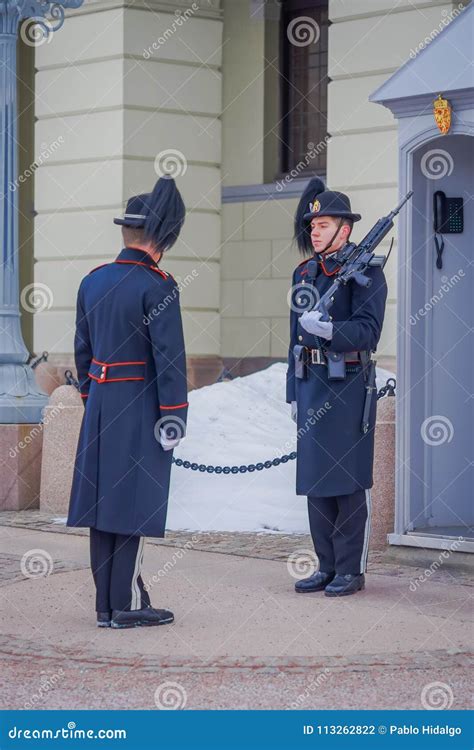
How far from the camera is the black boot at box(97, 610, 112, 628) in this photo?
21.7ft

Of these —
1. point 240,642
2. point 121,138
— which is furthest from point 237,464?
point 121,138

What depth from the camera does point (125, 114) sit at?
1426 centimetres

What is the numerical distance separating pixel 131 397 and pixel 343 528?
1411 millimetres

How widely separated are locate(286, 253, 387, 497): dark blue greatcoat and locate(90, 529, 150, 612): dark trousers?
1135 millimetres

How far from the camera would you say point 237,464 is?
33.7 feet

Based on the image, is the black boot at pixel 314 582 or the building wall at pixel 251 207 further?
the building wall at pixel 251 207

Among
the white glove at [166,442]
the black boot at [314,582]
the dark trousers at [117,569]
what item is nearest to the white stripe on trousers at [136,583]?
the dark trousers at [117,569]

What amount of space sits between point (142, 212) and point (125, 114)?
7906mm

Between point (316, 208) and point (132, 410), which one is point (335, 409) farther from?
point (132, 410)

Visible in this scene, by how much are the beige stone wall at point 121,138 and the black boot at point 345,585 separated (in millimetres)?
7563

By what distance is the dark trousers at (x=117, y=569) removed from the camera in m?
6.57

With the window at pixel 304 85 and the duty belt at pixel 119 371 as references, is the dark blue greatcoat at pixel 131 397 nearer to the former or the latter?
the duty belt at pixel 119 371

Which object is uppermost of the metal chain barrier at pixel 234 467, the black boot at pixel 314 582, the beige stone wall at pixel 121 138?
the beige stone wall at pixel 121 138

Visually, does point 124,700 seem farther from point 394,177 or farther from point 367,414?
point 394,177
